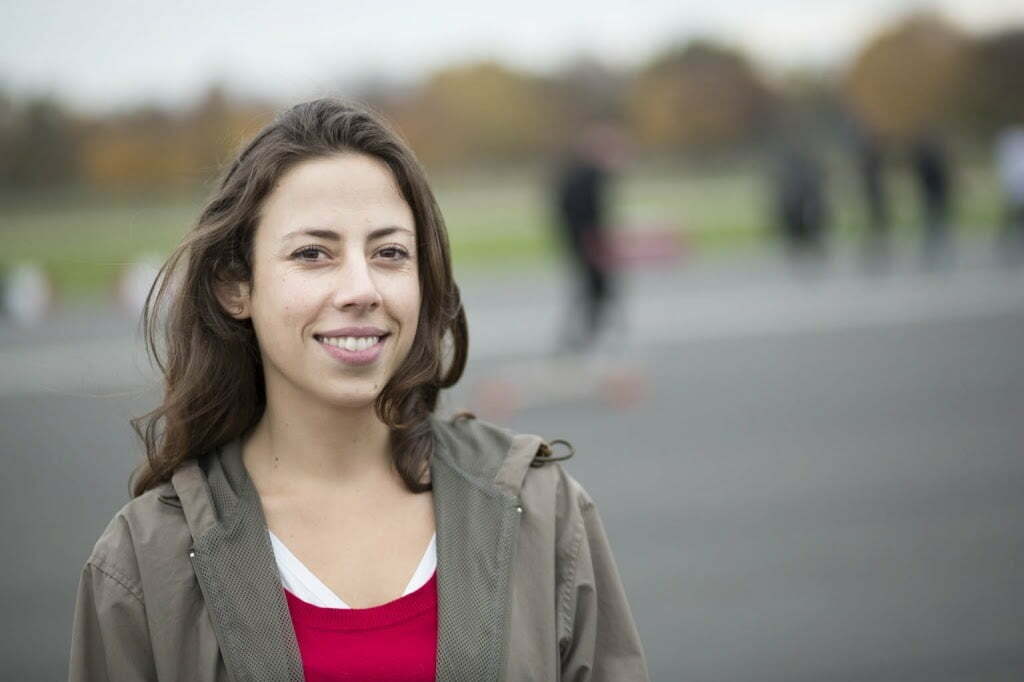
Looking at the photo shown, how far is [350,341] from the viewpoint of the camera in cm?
196

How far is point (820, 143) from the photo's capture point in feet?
155

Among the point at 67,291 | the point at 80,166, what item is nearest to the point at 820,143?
the point at 80,166

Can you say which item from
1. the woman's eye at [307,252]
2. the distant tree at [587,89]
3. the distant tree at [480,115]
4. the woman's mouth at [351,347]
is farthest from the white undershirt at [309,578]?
the distant tree at [587,89]

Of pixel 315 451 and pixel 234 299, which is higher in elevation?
pixel 234 299

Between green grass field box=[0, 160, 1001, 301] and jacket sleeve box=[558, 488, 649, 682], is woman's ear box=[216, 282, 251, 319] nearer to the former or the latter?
jacket sleeve box=[558, 488, 649, 682]

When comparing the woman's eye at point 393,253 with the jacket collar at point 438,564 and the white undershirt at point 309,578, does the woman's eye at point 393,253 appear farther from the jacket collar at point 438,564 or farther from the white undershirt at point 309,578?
the white undershirt at point 309,578

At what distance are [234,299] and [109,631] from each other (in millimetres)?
647

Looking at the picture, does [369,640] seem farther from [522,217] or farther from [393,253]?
[522,217]

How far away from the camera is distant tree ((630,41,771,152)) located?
56312mm

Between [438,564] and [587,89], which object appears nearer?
[438,564]

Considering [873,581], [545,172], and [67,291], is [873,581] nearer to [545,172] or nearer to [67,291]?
[67,291]

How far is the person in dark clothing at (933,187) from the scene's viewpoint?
18.2 meters

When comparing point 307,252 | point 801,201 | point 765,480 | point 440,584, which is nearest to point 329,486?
point 440,584

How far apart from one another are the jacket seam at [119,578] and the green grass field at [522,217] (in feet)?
71.3
